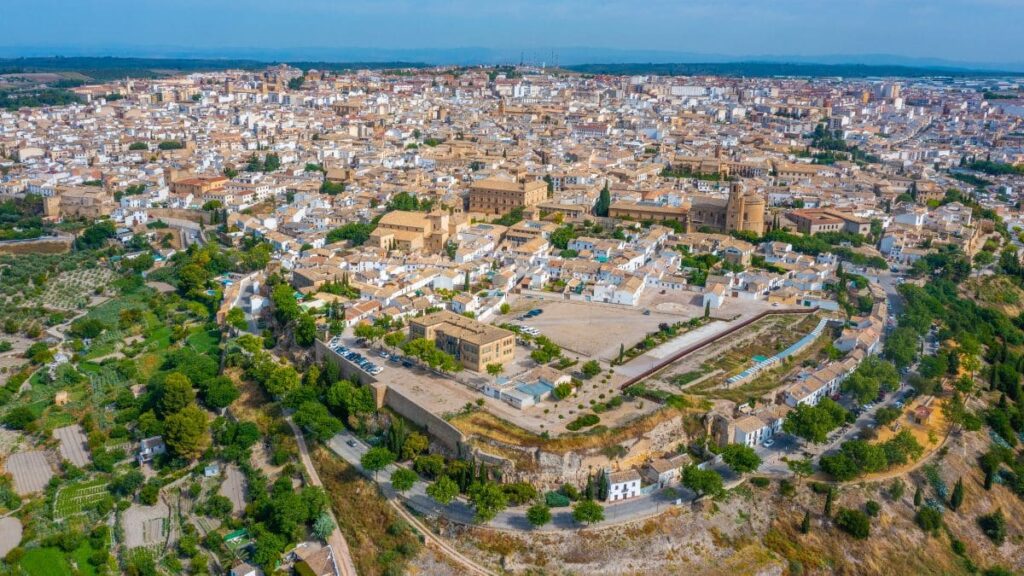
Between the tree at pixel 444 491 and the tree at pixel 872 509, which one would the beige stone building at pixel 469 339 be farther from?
the tree at pixel 872 509

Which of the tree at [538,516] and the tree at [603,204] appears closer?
the tree at [538,516]

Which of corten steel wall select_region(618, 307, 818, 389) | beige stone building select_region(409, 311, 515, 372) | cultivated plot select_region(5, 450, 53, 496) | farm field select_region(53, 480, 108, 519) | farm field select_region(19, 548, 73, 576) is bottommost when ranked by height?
farm field select_region(19, 548, 73, 576)

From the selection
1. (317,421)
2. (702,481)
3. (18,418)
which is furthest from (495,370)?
(18,418)

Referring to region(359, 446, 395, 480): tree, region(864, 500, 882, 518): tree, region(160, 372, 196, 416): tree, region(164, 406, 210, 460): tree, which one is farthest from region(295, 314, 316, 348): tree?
region(864, 500, 882, 518): tree

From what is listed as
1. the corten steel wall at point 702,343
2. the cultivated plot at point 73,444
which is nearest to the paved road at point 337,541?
the cultivated plot at point 73,444

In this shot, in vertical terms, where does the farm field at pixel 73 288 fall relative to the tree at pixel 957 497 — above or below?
above

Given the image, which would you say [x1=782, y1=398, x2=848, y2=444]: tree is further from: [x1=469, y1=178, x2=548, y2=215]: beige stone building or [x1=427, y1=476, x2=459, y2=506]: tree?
[x1=469, y1=178, x2=548, y2=215]: beige stone building
